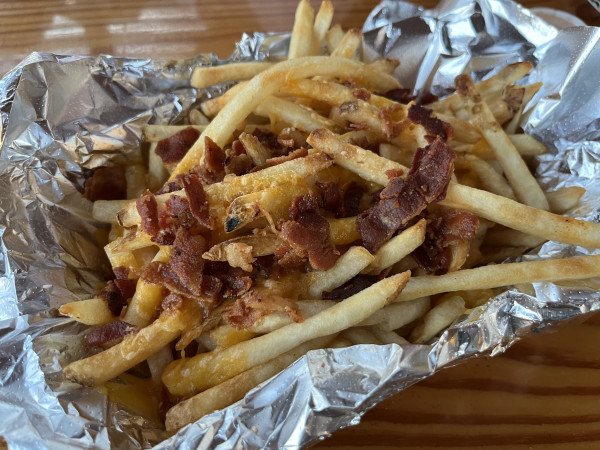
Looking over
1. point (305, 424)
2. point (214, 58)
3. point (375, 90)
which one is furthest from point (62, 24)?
point (305, 424)

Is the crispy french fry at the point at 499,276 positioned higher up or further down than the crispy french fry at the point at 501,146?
further down

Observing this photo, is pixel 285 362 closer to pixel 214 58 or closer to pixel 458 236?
pixel 458 236

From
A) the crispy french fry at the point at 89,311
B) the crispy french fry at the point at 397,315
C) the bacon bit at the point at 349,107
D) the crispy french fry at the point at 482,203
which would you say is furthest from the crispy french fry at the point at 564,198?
the crispy french fry at the point at 89,311

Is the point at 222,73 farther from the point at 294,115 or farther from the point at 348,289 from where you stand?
the point at 348,289

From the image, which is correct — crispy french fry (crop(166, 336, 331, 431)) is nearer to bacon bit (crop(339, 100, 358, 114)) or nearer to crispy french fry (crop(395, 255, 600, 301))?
crispy french fry (crop(395, 255, 600, 301))

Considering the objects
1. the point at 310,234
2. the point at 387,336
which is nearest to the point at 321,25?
the point at 310,234

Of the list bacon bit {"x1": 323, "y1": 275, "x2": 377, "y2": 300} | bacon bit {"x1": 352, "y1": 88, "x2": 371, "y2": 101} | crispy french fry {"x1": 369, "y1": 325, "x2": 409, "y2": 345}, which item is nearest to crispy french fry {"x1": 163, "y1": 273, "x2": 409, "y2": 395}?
bacon bit {"x1": 323, "y1": 275, "x2": 377, "y2": 300}

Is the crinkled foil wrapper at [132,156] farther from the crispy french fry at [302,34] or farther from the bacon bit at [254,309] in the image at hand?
the crispy french fry at [302,34]
